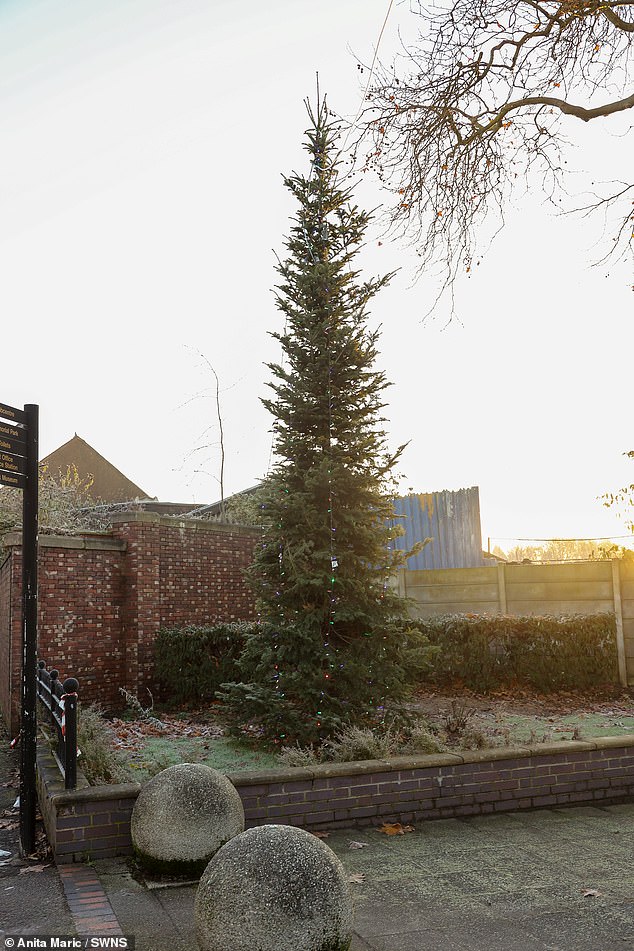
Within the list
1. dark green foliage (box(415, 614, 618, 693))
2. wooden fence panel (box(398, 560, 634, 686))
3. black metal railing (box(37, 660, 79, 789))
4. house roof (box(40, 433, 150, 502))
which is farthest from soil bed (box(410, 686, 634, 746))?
house roof (box(40, 433, 150, 502))

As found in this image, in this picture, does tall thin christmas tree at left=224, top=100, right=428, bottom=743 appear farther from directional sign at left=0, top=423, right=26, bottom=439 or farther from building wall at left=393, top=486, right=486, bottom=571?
building wall at left=393, top=486, right=486, bottom=571

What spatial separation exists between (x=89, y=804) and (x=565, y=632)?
8.58 meters

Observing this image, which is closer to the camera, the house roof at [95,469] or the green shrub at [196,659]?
the green shrub at [196,659]

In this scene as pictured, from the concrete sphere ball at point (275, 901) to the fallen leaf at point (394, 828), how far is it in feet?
8.82

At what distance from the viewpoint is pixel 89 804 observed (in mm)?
5719

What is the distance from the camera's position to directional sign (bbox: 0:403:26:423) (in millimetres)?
6176

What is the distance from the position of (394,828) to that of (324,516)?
3.51 metres

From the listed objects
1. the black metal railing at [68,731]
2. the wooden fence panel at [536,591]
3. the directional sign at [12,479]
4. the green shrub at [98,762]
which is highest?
the directional sign at [12,479]

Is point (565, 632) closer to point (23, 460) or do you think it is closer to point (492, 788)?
point (492, 788)

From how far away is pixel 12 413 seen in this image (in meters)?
6.29

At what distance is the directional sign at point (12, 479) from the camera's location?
6023mm

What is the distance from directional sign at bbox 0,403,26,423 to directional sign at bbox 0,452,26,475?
1.07 ft

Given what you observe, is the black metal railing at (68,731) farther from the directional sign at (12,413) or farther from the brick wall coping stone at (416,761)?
the directional sign at (12,413)

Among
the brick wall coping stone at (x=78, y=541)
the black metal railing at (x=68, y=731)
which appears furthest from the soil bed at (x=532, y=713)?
the brick wall coping stone at (x=78, y=541)
